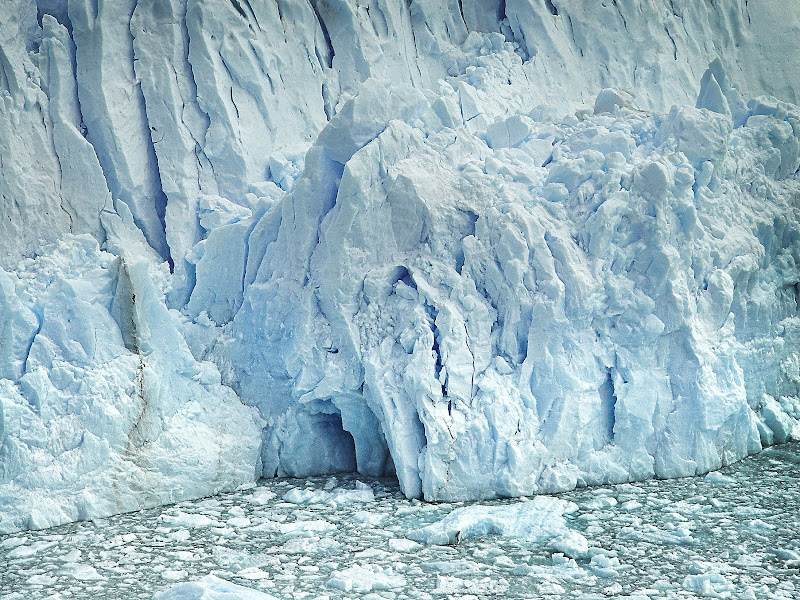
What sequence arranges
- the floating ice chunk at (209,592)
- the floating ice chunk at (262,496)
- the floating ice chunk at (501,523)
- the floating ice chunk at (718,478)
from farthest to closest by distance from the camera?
1. the floating ice chunk at (718,478)
2. the floating ice chunk at (262,496)
3. the floating ice chunk at (501,523)
4. the floating ice chunk at (209,592)

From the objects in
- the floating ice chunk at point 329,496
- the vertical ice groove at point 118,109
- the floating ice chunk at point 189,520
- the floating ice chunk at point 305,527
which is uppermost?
the vertical ice groove at point 118,109

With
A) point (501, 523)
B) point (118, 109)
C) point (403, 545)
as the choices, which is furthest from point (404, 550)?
point (118, 109)

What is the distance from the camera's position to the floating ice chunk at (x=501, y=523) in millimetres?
3988

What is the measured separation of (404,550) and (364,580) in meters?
0.40

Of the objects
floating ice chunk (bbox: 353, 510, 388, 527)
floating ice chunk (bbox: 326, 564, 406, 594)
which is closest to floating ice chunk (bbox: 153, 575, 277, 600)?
floating ice chunk (bbox: 326, 564, 406, 594)

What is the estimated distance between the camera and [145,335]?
4.67 m

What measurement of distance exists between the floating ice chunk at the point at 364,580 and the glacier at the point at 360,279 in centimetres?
102

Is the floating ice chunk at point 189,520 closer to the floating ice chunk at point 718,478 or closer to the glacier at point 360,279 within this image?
the glacier at point 360,279

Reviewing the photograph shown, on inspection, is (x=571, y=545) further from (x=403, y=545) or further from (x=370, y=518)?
(x=370, y=518)

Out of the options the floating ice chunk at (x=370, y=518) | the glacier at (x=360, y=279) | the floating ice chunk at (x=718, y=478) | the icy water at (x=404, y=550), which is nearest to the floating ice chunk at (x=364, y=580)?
the icy water at (x=404, y=550)

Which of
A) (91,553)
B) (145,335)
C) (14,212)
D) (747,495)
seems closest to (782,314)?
(747,495)

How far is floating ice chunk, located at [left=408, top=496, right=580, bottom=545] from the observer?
3988mm

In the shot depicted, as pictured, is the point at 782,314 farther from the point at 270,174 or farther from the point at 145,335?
the point at 145,335

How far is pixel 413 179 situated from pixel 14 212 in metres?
2.26
